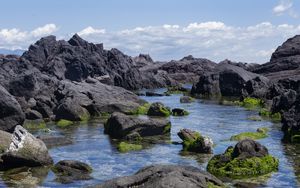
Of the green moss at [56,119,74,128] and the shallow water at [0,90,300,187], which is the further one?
the green moss at [56,119,74,128]

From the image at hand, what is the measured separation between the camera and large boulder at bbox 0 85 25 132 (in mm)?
43125

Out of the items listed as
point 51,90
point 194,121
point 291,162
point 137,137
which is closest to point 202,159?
point 291,162

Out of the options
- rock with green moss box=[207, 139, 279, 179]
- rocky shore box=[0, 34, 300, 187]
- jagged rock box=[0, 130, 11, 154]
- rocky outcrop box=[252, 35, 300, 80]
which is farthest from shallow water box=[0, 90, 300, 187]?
rocky outcrop box=[252, 35, 300, 80]

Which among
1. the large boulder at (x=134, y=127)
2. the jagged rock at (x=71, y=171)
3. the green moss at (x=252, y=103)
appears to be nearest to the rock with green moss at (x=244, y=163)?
the jagged rock at (x=71, y=171)

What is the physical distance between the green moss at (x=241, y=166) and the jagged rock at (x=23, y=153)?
1068 centimetres

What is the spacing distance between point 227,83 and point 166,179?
254 ft

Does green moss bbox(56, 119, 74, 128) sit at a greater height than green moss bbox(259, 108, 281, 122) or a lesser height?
lesser

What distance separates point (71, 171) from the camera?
29.8 m

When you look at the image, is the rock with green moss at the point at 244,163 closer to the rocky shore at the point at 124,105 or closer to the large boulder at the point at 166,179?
the rocky shore at the point at 124,105

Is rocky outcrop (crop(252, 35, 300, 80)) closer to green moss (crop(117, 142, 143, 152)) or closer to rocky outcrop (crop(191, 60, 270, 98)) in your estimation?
rocky outcrop (crop(191, 60, 270, 98))

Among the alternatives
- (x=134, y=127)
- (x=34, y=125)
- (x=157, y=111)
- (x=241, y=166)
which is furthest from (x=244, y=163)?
(x=157, y=111)

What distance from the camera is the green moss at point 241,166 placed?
29766 millimetres

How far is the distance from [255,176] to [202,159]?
5.92 metres

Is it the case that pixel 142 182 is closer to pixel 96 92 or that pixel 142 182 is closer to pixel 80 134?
pixel 80 134
